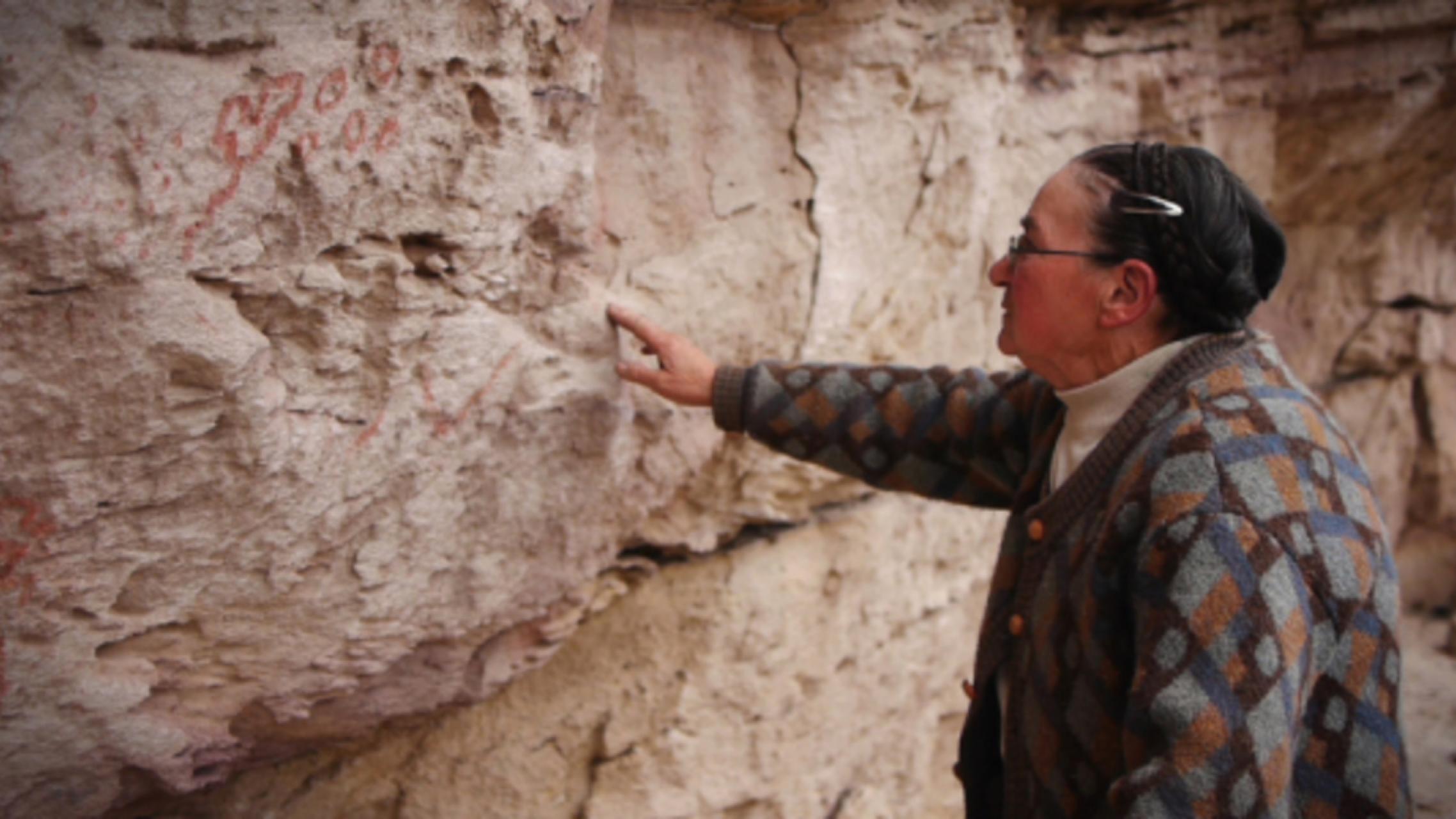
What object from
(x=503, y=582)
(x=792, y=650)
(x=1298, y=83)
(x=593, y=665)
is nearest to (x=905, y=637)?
(x=792, y=650)

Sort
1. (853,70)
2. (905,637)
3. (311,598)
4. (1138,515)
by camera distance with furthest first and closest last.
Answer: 1. (905,637)
2. (853,70)
3. (311,598)
4. (1138,515)

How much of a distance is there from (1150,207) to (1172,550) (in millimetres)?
407

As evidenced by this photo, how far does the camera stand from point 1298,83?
279cm

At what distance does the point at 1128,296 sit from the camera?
1.34 meters

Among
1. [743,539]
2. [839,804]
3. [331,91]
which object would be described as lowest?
[839,804]

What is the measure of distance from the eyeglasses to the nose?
1cm

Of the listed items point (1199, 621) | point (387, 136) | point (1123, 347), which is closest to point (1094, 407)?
point (1123, 347)

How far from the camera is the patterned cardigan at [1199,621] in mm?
1118

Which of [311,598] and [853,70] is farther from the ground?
[853,70]

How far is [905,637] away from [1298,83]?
5.60ft

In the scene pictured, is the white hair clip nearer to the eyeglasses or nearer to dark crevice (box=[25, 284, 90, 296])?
the eyeglasses

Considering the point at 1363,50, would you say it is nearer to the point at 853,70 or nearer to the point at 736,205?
the point at 853,70

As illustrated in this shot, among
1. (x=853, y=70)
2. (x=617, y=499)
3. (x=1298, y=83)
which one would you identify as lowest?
(x=617, y=499)

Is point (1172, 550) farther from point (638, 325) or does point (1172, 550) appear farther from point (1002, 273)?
point (638, 325)
